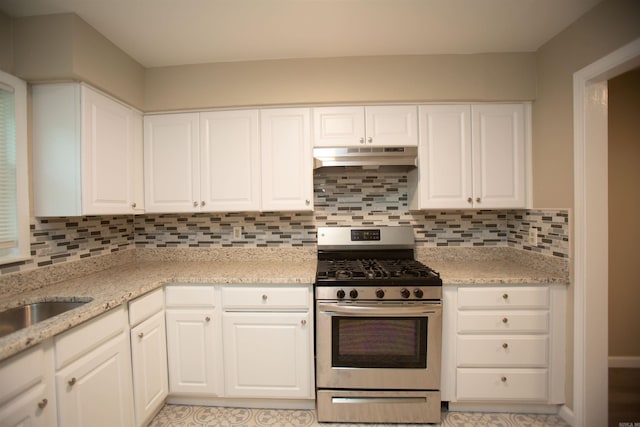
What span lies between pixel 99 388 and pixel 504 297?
7.61 ft

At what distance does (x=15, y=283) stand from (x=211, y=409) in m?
1.40

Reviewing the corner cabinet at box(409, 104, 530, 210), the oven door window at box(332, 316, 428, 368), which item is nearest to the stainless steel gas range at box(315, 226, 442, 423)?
the oven door window at box(332, 316, 428, 368)

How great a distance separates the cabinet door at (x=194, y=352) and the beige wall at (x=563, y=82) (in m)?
2.47

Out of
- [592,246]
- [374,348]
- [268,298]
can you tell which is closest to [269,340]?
[268,298]

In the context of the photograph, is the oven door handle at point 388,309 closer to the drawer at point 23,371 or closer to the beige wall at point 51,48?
the drawer at point 23,371

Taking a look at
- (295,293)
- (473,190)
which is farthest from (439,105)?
(295,293)

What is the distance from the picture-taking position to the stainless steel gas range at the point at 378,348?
1.64 metres

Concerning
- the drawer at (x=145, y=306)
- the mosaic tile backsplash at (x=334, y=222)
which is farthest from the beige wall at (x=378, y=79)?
the drawer at (x=145, y=306)

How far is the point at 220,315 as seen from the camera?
174cm

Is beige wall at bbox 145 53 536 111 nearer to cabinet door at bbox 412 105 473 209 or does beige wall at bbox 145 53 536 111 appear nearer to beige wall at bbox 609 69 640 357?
cabinet door at bbox 412 105 473 209

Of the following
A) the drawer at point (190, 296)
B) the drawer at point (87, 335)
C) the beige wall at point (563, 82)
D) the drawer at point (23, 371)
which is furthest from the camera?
the drawer at point (190, 296)

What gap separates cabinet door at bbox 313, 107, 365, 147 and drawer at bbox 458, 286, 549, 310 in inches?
50.8

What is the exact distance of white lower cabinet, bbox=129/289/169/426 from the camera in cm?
150

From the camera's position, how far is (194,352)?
1.76 meters
